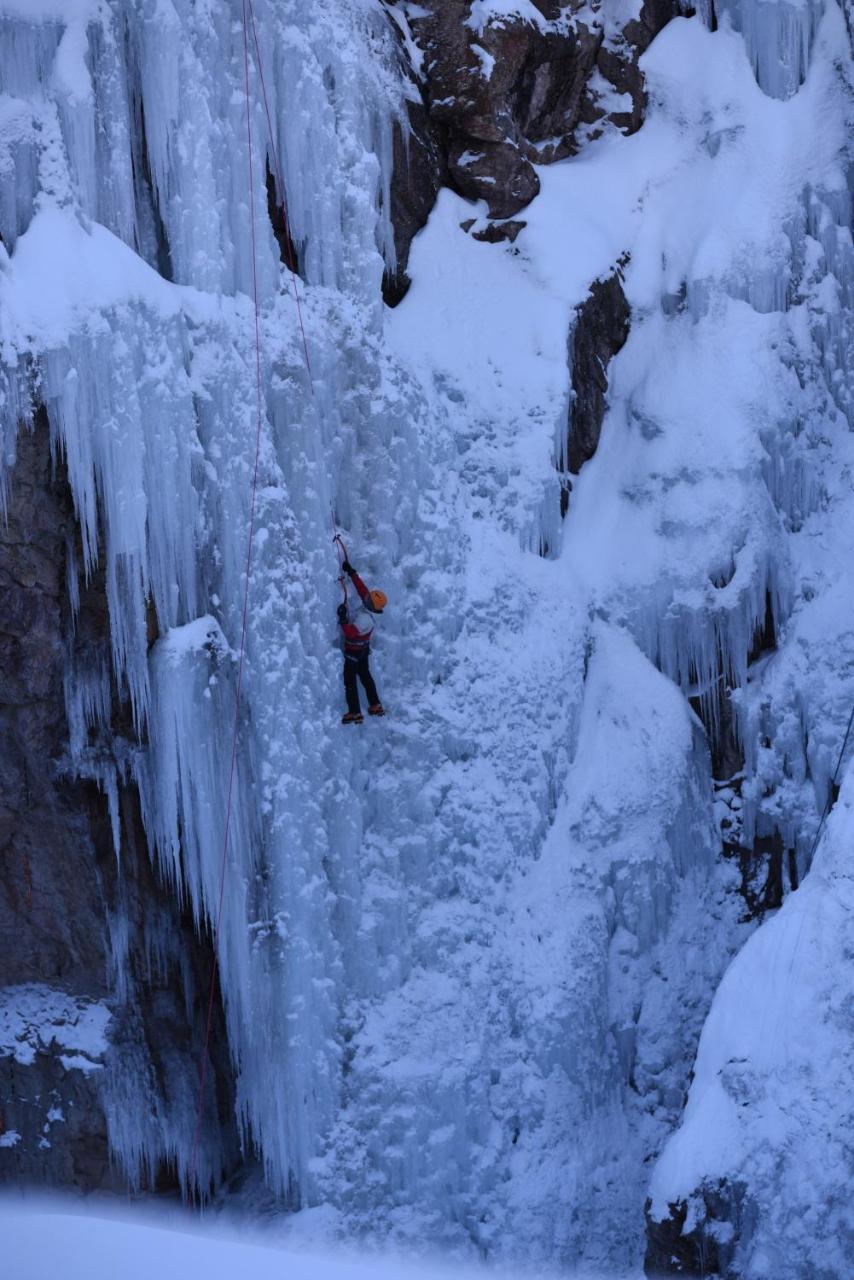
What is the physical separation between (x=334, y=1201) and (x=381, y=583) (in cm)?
383

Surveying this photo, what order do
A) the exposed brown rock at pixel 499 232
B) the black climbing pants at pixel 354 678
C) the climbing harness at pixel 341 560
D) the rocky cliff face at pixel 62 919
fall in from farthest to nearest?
the exposed brown rock at pixel 499 232, the climbing harness at pixel 341 560, the black climbing pants at pixel 354 678, the rocky cliff face at pixel 62 919

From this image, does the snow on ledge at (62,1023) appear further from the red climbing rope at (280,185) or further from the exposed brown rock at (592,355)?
the exposed brown rock at (592,355)

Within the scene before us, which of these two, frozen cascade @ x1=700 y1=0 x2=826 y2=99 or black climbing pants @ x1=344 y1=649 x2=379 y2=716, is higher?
frozen cascade @ x1=700 y1=0 x2=826 y2=99

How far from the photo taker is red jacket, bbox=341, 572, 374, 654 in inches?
376

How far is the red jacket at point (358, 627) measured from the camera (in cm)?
955

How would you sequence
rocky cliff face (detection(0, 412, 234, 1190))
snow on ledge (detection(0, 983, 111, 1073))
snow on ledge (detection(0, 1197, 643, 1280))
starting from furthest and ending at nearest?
snow on ledge (detection(0, 983, 111, 1073)) → rocky cliff face (detection(0, 412, 234, 1190)) → snow on ledge (detection(0, 1197, 643, 1280))

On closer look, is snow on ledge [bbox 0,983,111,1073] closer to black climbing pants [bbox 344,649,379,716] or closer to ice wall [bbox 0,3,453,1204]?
ice wall [bbox 0,3,453,1204]

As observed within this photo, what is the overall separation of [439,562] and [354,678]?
45.6 inches

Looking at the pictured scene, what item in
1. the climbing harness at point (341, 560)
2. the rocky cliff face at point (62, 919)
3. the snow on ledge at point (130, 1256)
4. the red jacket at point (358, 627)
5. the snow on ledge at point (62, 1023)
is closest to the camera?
the snow on ledge at point (130, 1256)

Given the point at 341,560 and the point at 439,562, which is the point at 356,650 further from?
the point at 439,562

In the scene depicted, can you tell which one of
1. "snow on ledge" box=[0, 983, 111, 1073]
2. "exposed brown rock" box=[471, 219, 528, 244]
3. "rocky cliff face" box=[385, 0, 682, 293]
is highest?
"rocky cliff face" box=[385, 0, 682, 293]

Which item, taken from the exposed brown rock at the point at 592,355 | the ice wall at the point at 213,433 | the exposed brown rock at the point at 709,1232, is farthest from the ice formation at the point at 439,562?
the exposed brown rock at the point at 709,1232

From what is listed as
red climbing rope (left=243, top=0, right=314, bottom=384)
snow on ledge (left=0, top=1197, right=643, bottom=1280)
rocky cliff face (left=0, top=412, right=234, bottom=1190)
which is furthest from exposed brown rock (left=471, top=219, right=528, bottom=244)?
snow on ledge (left=0, top=1197, right=643, bottom=1280)

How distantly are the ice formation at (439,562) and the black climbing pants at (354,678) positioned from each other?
0.44ft
